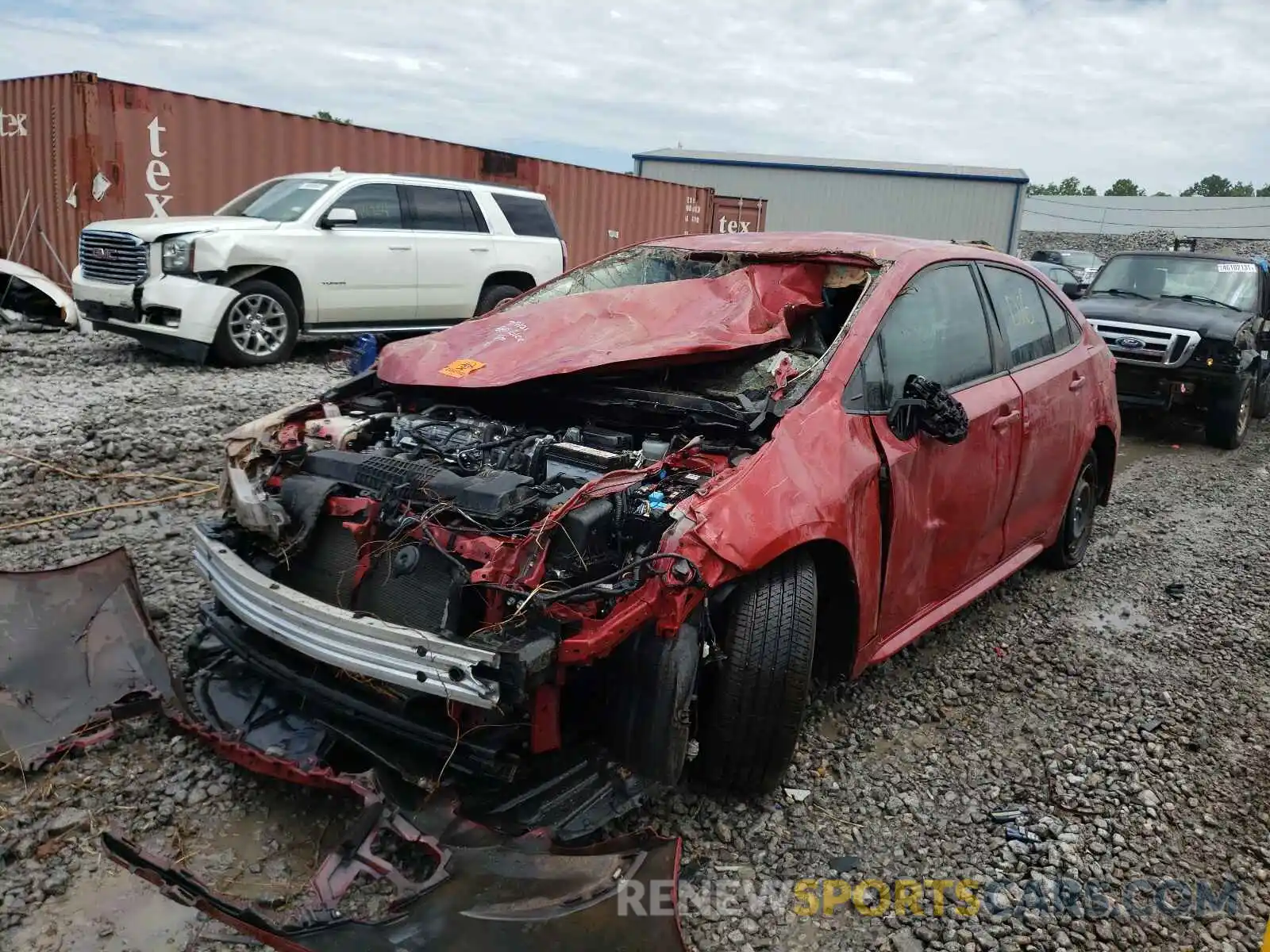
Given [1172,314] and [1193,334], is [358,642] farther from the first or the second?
[1172,314]

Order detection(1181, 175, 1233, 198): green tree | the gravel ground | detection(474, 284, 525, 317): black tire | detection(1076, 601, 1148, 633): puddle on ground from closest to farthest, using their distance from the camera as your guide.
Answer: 1. the gravel ground
2. detection(1076, 601, 1148, 633): puddle on ground
3. detection(474, 284, 525, 317): black tire
4. detection(1181, 175, 1233, 198): green tree

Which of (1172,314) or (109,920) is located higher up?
(1172,314)

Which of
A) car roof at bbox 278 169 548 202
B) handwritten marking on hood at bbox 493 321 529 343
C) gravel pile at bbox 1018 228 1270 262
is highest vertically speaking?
gravel pile at bbox 1018 228 1270 262

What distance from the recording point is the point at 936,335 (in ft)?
11.9

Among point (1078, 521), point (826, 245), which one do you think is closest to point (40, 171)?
point (826, 245)

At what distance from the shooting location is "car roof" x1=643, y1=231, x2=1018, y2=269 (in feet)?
12.2

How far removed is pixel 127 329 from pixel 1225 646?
27.0ft

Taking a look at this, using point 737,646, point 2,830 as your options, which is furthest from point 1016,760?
point 2,830

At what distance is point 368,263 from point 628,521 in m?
7.18

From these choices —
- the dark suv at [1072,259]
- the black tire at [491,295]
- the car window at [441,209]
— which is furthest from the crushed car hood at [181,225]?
the dark suv at [1072,259]

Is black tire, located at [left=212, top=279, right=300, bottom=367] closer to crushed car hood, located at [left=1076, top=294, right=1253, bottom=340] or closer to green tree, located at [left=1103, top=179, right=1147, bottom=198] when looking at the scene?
crushed car hood, located at [left=1076, top=294, right=1253, bottom=340]

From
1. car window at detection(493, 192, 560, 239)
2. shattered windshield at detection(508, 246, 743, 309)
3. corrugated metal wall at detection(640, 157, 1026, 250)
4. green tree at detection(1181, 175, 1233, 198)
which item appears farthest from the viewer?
green tree at detection(1181, 175, 1233, 198)

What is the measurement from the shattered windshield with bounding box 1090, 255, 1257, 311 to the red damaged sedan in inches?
269

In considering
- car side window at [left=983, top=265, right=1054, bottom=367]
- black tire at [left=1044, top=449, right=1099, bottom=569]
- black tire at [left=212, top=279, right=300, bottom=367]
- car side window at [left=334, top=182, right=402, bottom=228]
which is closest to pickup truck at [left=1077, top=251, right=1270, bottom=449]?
black tire at [left=1044, top=449, right=1099, bottom=569]
